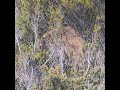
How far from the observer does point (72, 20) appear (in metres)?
2.36

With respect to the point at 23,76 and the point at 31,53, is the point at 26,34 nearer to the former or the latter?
the point at 31,53

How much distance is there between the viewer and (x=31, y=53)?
2.28 meters

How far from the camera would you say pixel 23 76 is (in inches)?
89.1

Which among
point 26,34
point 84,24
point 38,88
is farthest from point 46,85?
point 84,24
